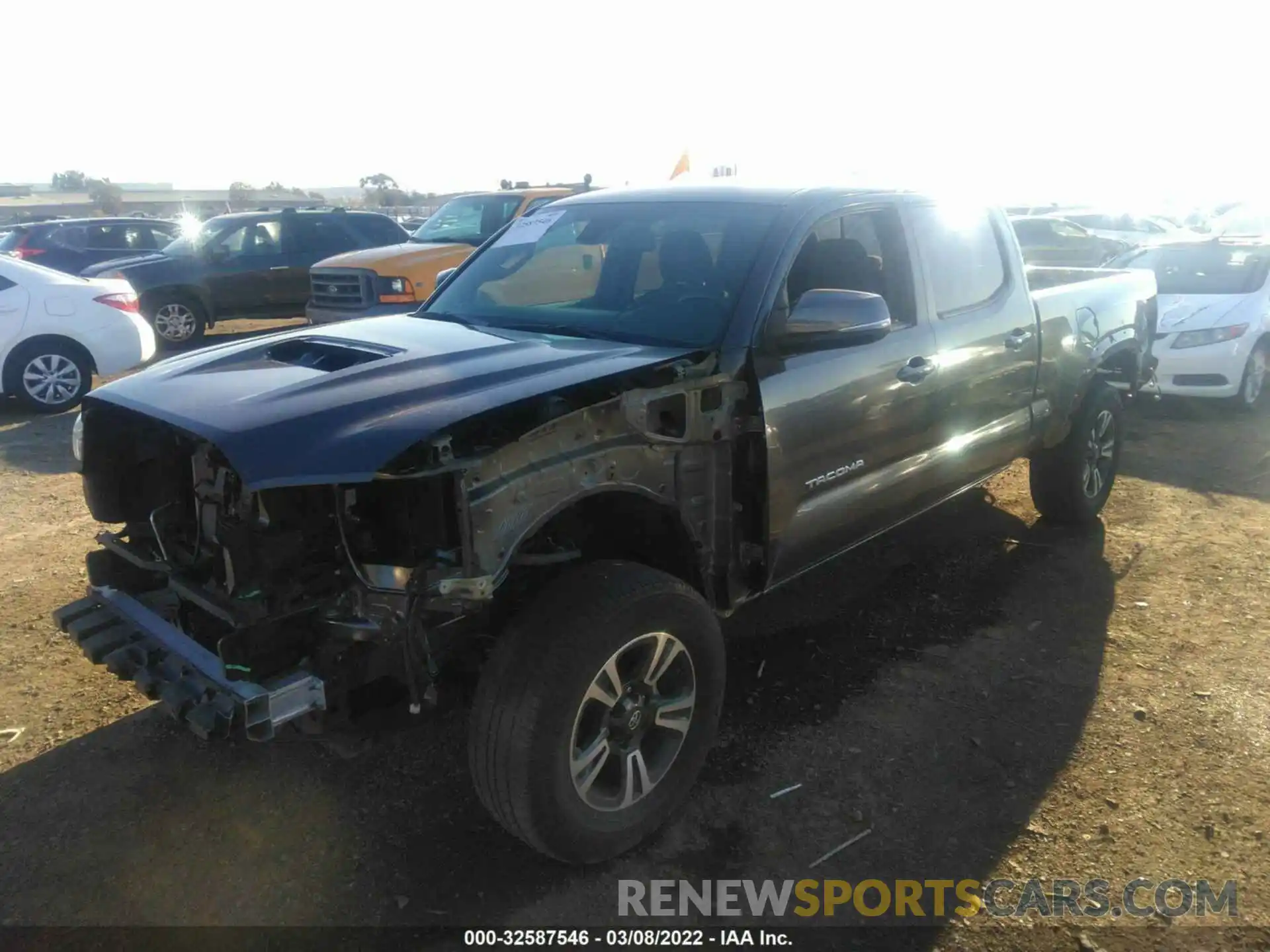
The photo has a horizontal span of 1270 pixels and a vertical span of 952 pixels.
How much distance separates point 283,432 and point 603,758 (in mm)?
1305

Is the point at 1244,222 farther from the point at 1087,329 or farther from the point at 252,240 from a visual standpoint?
the point at 1087,329

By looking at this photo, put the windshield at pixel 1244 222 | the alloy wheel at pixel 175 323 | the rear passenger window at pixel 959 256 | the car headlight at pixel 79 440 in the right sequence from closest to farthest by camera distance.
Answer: the car headlight at pixel 79 440 < the rear passenger window at pixel 959 256 < the alloy wheel at pixel 175 323 < the windshield at pixel 1244 222

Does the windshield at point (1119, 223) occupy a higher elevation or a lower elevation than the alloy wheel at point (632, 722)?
higher

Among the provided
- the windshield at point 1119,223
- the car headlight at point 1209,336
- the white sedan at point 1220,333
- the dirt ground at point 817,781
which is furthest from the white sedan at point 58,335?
the windshield at point 1119,223

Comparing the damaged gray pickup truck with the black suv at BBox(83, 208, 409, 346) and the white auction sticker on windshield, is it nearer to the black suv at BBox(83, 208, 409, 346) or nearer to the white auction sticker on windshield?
the white auction sticker on windshield

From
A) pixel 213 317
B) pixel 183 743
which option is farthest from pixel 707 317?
pixel 213 317

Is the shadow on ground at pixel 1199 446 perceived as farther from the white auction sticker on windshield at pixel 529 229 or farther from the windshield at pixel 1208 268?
the white auction sticker on windshield at pixel 529 229

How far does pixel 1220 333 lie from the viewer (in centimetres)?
864

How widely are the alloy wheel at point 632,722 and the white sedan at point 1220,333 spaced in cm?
694

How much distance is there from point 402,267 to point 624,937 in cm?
829

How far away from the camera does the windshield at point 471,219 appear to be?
433 inches

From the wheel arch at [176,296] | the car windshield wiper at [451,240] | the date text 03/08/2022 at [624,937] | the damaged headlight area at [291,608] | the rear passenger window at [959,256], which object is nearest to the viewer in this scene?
the damaged headlight area at [291,608]

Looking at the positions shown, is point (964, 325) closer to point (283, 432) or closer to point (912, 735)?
point (912, 735)

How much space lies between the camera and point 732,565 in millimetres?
3416
